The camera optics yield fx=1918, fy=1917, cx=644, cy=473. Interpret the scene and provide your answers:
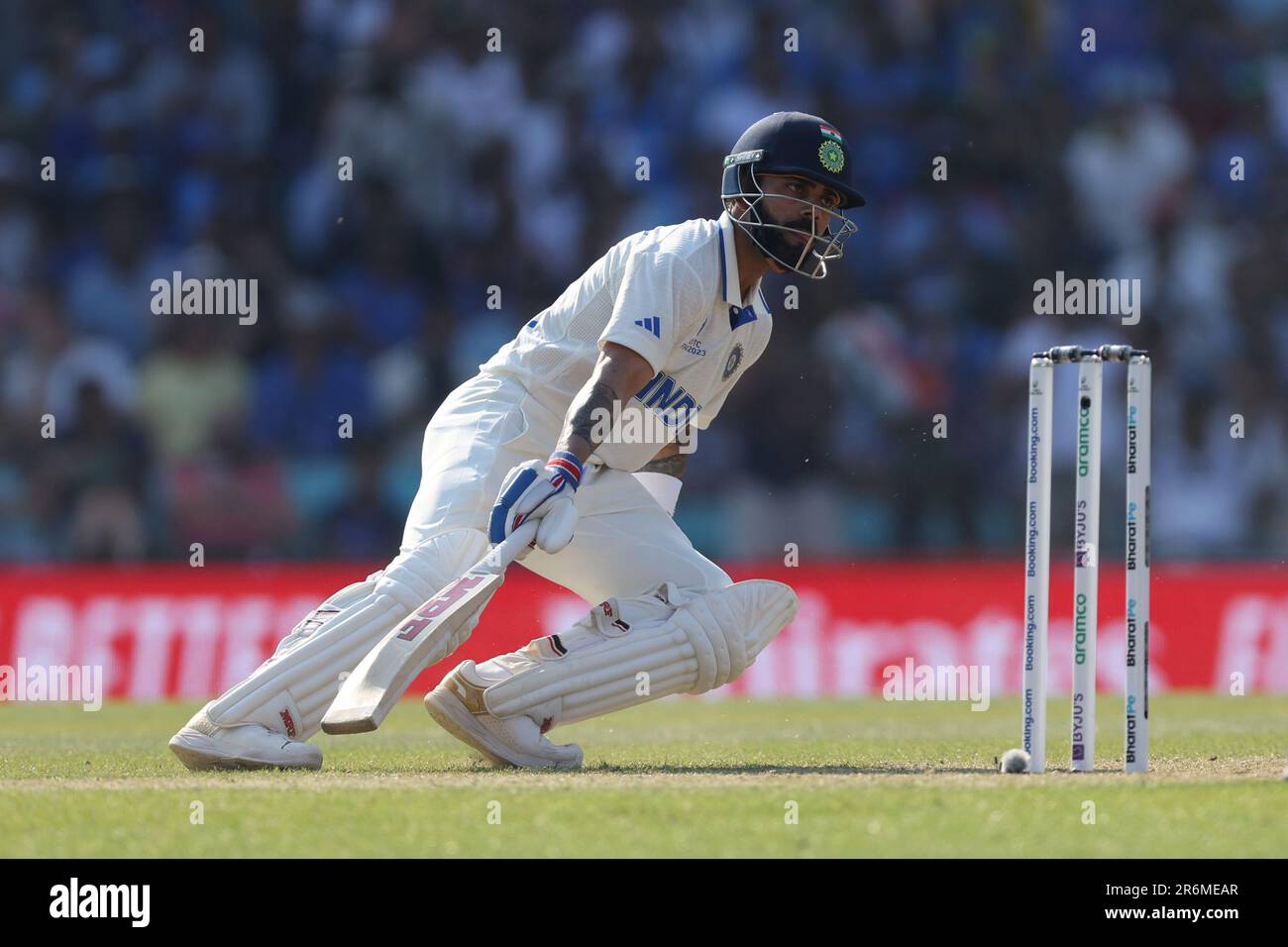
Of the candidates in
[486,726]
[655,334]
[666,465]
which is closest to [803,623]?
[666,465]

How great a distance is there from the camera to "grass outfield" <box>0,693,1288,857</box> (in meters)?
4.14

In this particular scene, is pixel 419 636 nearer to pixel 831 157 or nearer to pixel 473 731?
pixel 473 731

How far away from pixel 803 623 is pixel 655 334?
5.36m

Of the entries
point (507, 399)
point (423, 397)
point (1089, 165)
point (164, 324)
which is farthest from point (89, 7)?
point (507, 399)

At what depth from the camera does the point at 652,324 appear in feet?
18.1

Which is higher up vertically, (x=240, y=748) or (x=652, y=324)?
(x=652, y=324)

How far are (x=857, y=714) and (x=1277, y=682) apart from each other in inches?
113

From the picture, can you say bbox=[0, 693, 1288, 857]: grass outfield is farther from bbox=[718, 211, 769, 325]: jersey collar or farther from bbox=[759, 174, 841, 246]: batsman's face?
bbox=[759, 174, 841, 246]: batsman's face

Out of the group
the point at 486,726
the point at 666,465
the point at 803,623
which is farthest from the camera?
the point at 803,623

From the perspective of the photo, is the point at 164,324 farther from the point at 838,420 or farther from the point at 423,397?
the point at 838,420

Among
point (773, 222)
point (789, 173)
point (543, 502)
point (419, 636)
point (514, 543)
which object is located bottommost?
point (419, 636)

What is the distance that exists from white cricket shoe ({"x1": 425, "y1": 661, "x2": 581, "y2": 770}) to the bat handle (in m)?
0.49

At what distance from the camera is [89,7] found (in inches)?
542

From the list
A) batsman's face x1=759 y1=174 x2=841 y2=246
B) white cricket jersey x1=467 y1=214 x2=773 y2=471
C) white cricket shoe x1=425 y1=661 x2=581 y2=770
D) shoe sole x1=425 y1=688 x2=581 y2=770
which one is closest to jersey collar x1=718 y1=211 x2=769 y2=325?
white cricket jersey x1=467 y1=214 x2=773 y2=471
